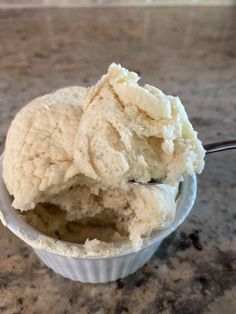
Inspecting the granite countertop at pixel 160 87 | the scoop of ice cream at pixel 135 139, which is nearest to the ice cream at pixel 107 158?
the scoop of ice cream at pixel 135 139

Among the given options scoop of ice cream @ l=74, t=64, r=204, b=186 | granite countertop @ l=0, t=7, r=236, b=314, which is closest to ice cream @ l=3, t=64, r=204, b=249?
scoop of ice cream @ l=74, t=64, r=204, b=186

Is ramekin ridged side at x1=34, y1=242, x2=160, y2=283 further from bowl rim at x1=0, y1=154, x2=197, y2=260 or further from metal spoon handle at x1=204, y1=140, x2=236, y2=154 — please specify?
metal spoon handle at x1=204, y1=140, x2=236, y2=154

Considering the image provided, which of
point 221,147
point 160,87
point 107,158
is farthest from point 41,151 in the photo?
point 160,87

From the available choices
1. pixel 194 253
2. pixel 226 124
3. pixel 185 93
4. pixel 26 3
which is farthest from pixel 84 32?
pixel 194 253

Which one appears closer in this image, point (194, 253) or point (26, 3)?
point (194, 253)

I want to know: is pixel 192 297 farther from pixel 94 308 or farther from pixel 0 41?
pixel 0 41

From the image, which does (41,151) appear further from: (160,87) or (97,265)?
(160,87)
